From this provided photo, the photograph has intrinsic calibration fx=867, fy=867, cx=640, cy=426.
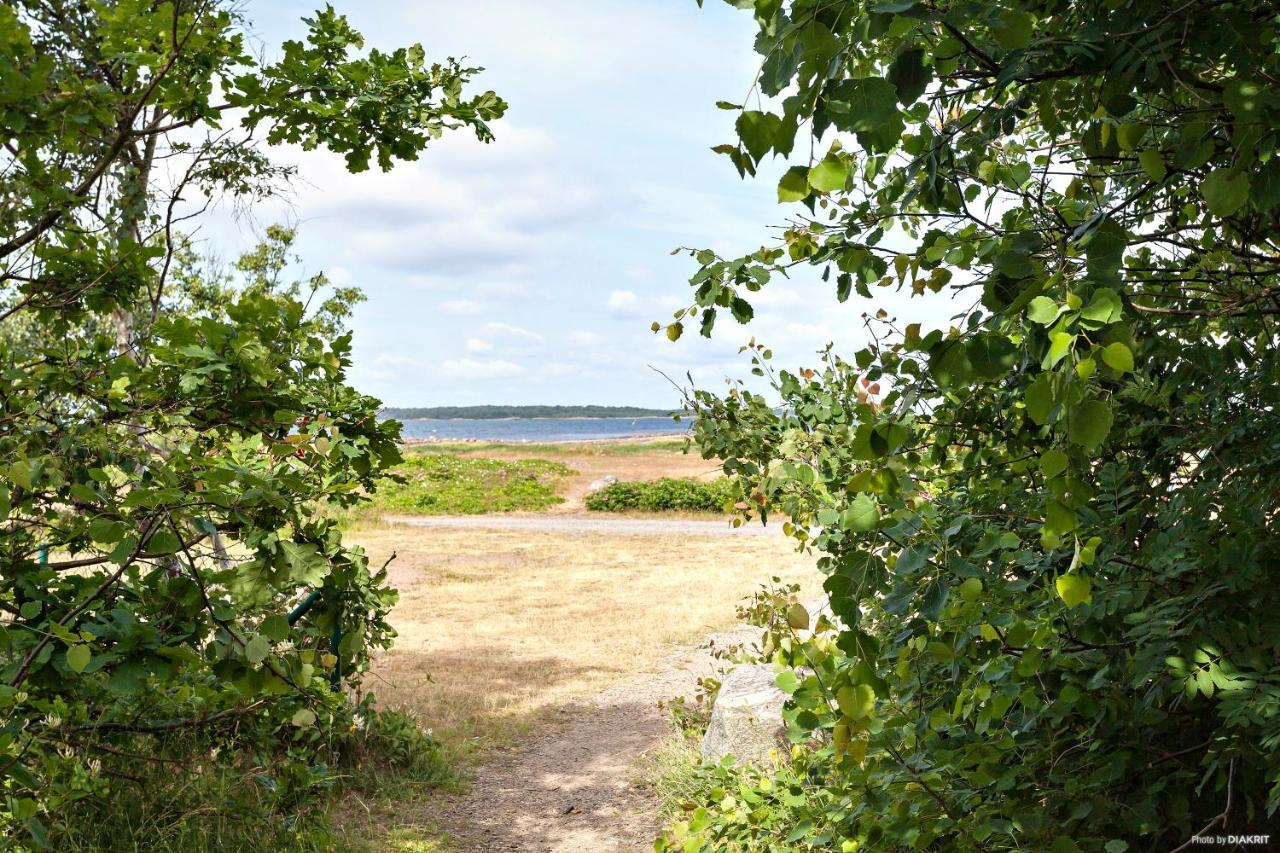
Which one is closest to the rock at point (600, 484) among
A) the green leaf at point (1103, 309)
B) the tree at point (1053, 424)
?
the tree at point (1053, 424)

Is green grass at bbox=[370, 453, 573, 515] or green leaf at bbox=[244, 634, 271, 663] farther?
green grass at bbox=[370, 453, 573, 515]

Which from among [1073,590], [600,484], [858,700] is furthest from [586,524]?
[1073,590]

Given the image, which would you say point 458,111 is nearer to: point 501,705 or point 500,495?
point 501,705

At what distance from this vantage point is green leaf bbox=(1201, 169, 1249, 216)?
1.48m

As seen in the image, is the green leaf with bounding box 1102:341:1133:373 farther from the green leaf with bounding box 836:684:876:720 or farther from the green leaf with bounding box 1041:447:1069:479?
the green leaf with bounding box 836:684:876:720

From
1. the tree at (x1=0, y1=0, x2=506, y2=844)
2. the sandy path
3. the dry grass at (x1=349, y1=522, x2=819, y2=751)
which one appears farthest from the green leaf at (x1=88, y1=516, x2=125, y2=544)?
the sandy path

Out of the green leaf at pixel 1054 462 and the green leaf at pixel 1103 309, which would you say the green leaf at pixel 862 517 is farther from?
the green leaf at pixel 1103 309

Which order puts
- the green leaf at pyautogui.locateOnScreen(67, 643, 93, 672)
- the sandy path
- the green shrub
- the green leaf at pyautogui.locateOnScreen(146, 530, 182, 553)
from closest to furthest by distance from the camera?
the green leaf at pyautogui.locateOnScreen(67, 643, 93, 672)
the green leaf at pyautogui.locateOnScreen(146, 530, 182, 553)
the sandy path
the green shrub

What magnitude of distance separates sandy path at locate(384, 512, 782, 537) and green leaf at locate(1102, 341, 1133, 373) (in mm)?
18851

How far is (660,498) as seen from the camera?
2500 cm

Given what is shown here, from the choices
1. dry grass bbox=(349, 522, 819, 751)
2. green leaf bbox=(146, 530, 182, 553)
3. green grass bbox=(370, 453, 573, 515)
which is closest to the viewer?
green leaf bbox=(146, 530, 182, 553)

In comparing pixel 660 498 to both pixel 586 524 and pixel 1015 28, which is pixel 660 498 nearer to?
pixel 586 524

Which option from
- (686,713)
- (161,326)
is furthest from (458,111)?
(686,713)

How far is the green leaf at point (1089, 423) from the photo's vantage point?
120cm
